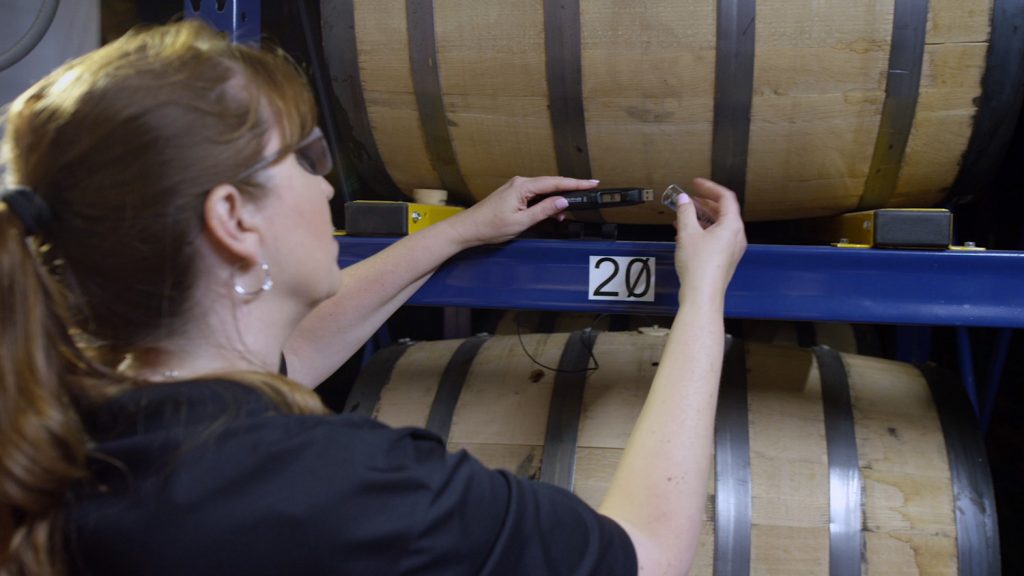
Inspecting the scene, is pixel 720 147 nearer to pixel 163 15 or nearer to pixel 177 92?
pixel 177 92

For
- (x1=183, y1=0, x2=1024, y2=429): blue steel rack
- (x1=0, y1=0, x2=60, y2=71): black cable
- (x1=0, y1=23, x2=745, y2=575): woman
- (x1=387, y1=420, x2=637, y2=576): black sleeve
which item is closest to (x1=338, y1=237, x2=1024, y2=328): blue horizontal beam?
(x1=183, y1=0, x2=1024, y2=429): blue steel rack

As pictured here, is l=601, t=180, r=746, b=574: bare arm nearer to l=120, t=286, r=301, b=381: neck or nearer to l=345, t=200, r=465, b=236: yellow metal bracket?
l=120, t=286, r=301, b=381: neck

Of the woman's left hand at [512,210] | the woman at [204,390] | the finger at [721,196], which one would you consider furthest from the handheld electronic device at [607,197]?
the woman at [204,390]

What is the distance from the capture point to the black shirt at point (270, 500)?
872 mm

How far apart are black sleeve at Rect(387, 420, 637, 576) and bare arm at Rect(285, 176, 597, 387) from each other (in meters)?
0.71

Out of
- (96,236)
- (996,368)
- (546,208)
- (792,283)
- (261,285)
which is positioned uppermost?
(96,236)

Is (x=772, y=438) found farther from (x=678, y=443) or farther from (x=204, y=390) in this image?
(x=204, y=390)

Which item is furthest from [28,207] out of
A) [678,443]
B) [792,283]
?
[792,283]

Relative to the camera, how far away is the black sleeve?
3.06ft

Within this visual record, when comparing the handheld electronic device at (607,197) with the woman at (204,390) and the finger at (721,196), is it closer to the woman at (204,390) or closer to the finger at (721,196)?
the finger at (721,196)

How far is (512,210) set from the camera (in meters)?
1.69

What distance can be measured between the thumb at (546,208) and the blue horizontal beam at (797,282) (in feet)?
0.18

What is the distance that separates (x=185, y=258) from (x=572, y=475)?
96 cm

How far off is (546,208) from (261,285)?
2.31 feet
